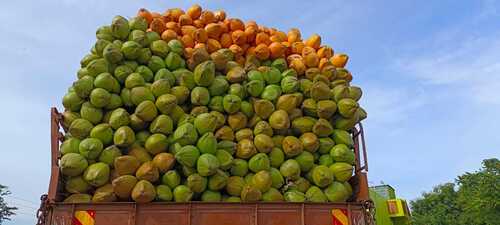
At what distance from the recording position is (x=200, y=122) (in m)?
5.52

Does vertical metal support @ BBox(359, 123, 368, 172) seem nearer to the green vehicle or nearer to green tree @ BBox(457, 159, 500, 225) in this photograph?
the green vehicle

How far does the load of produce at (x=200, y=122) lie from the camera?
5.25 meters

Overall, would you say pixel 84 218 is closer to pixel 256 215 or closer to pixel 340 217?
pixel 256 215

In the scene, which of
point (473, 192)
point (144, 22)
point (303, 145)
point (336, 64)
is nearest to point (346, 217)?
point (303, 145)

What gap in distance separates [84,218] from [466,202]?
2034 cm

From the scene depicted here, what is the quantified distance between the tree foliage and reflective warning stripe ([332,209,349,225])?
15780 mm

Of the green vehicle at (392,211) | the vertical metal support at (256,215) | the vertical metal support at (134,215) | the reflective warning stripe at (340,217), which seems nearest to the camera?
the vertical metal support at (134,215)

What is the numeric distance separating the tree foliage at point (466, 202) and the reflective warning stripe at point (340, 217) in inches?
621

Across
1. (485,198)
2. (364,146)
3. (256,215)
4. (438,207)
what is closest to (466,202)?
(485,198)

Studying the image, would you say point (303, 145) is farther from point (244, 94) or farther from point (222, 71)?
point (222, 71)

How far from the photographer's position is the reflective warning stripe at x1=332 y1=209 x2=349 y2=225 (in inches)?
211

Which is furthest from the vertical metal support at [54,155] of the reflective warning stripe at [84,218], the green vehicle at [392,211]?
the green vehicle at [392,211]

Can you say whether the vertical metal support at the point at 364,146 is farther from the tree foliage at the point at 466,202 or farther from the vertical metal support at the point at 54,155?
the tree foliage at the point at 466,202

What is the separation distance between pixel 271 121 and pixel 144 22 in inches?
86.1
